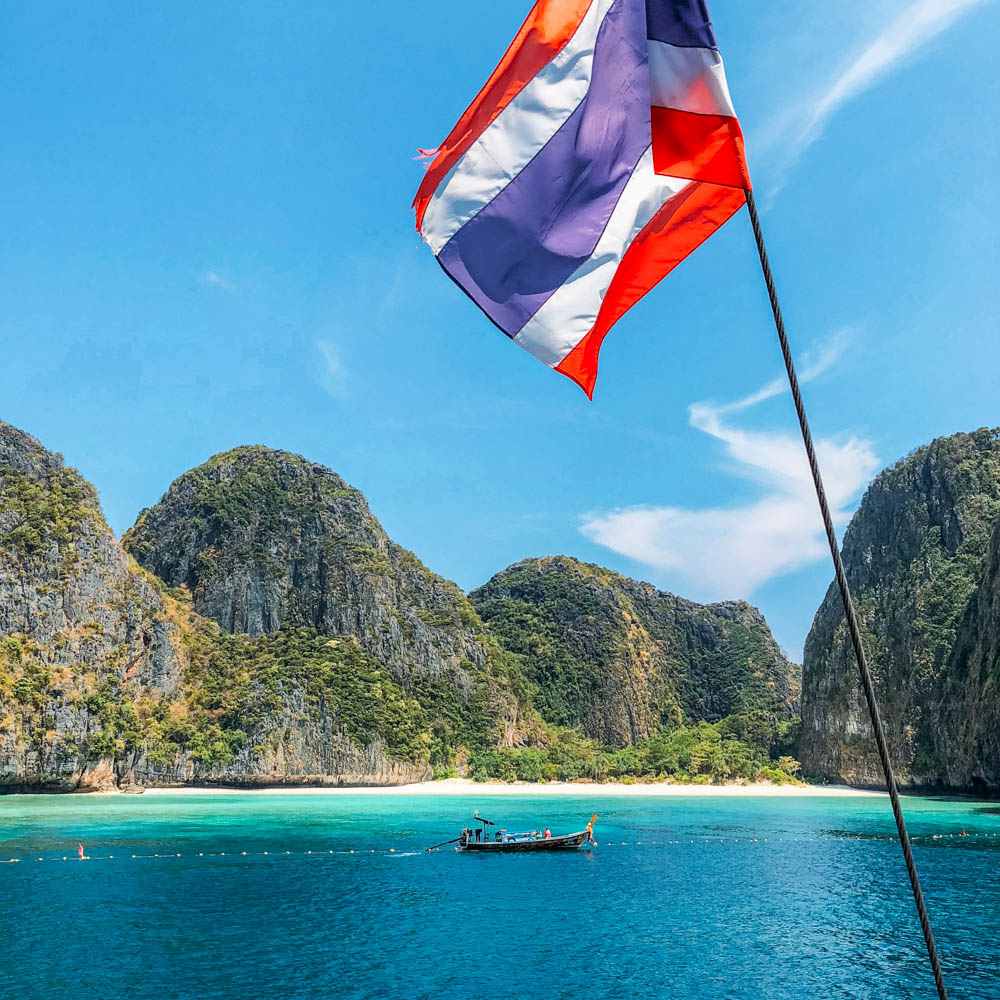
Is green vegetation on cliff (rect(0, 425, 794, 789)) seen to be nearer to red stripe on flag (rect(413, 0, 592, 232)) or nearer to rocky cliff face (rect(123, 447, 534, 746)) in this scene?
rocky cliff face (rect(123, 447, 534, 746))

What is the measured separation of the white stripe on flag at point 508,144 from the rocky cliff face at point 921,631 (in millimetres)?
83180

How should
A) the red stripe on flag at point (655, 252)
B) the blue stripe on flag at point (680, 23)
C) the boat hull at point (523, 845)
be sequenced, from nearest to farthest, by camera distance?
1. the blue stripe on flag at point (680, 23)
2. the red stripe on flag at point (655, 252)
3. the boat hull at point (523, 845)

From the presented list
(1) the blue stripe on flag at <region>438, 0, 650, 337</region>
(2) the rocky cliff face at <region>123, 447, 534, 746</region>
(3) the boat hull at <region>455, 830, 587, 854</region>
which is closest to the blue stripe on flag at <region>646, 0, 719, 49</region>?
(1) the blue stripe on flag at <region>438, 0, 650, 337</region>

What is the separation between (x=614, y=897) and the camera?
34.9 meters

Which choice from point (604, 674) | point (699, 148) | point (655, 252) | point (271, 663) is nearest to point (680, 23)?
point (699, 148)

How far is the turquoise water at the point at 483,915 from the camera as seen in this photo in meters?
22.6

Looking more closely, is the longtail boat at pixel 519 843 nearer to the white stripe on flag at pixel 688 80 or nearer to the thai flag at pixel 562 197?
the thai flag at pixel 562 197

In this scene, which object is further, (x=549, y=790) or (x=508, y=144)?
(x=549, y=790)

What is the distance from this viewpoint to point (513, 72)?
7.71 m

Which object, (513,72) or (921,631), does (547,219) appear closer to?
(513,72)

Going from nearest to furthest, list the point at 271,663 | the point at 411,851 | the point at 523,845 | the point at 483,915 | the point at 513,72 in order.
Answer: the point at 513,72
the point at 483,915
the point at 523,845
the point at 411,851
the point at 271,663

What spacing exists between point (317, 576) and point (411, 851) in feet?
295

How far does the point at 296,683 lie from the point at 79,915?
81.7m

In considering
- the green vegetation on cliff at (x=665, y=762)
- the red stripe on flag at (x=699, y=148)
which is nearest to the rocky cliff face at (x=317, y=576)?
the green vegetation on cliff at (x=665, y=762)
